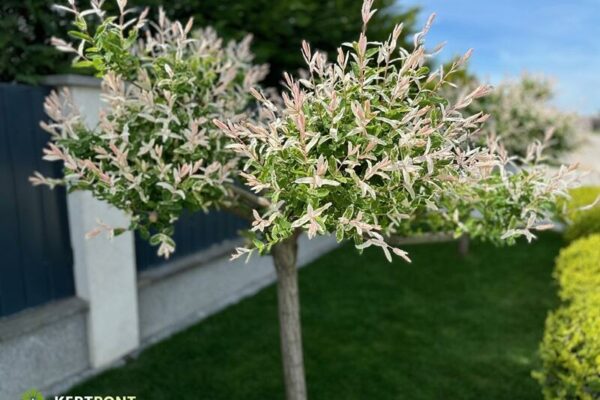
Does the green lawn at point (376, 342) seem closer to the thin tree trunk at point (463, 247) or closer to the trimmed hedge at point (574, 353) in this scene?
the thin tree trunk at point (463, 247)

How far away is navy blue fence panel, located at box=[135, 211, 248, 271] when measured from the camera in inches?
233

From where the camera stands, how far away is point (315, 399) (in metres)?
4.66

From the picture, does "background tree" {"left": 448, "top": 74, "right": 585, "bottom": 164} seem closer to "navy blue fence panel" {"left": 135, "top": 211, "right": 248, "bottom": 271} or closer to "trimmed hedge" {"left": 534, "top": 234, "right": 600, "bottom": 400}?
"navy blue fence panel" {"left": 135, "top": 211, "right": 248, "bottom": 271}

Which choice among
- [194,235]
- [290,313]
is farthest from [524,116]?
[290,313]

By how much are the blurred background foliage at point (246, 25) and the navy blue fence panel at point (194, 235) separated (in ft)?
7.41

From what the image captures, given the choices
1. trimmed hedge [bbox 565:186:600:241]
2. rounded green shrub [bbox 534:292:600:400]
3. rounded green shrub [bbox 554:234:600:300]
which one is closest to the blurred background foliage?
trimmed hedge [bbox 565:186:600:241]

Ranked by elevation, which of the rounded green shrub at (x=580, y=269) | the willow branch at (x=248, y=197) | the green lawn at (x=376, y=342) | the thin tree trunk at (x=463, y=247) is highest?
the willow branch at (x=248, y=197)

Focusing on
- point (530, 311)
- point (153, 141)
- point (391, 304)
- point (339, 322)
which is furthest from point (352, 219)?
point (530, 311)

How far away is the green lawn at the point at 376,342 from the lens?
16.0 ft

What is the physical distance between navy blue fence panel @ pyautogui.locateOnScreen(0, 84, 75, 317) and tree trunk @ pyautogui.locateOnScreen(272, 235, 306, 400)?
245 cm

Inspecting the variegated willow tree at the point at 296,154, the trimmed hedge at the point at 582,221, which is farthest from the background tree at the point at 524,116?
the variegated willow tree at the point at 296,154

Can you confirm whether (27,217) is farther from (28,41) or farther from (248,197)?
(248,197)

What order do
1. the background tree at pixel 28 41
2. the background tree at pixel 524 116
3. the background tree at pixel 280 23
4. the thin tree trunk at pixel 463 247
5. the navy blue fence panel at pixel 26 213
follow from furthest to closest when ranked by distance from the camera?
the background tree at pixel 524 116
the thin tree trunk at pixel 463 247
the background tree at pixel 280 23
the background tree at pixel 28 41
the navy blue fence panel at pixel 26 213

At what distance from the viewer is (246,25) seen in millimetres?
7133
